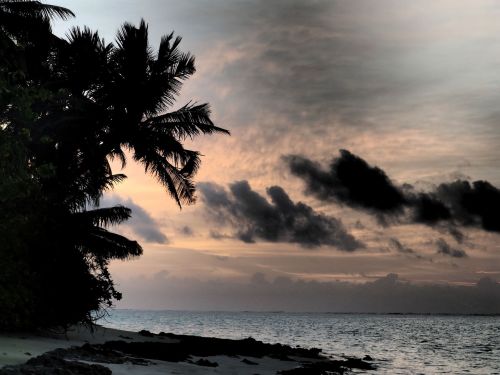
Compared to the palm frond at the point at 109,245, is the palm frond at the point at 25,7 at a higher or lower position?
higher

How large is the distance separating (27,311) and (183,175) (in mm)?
10790

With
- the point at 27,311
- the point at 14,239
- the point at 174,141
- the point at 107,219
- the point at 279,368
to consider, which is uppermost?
the point at 174,141

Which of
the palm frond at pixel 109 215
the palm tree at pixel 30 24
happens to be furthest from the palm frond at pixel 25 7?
the palm frond at pixel 109 215

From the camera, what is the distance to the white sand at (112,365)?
54.5ft

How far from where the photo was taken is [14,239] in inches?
874

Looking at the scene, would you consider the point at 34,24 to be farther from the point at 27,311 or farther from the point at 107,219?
the point at 27,311

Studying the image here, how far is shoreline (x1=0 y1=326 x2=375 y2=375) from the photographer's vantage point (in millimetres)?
14289

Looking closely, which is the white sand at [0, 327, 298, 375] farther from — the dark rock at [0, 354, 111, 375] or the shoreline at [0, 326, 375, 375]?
the dark rock at [0, 354, 111, 375]

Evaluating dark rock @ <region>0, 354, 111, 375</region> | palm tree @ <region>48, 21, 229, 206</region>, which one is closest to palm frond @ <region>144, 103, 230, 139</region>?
palm tree @ <region>48, 21, 229, 206</region>

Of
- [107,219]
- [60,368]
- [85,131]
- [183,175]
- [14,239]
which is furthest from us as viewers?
[107,219]

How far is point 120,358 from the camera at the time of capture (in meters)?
18.8

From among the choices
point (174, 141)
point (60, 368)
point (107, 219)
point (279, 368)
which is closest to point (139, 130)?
point (174, 141)

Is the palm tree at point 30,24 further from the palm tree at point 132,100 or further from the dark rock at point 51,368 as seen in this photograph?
the dark rock at point 51,368

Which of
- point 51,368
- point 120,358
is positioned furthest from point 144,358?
point 51,368
